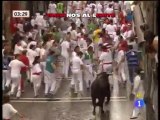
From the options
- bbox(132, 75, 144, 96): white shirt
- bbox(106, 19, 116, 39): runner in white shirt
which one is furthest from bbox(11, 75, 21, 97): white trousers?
bbox(132, 75, 144, 96): white shirt

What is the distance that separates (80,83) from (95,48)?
4.23 feet

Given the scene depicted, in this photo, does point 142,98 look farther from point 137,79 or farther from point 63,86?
point 63,86

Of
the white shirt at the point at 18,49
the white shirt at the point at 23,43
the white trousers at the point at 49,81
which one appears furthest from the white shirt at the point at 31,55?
the white trousers at the point at 49,81

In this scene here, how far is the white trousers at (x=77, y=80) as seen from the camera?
13916 mm

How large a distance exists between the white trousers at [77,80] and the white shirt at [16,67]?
1.94m

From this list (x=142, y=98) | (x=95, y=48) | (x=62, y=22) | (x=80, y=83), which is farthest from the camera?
(x=80, y=83)

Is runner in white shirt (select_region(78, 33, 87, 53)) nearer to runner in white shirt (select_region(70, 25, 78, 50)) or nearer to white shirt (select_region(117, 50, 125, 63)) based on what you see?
runner in white shirt (select_region(70, 25, 78, 50))

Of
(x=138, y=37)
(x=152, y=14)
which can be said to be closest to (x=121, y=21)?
(x=138, y=37)

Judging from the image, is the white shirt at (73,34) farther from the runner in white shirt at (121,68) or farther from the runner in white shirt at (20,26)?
the runner in white shirt at (20,26)

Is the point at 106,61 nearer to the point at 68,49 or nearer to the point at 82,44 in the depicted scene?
the point at 82,44

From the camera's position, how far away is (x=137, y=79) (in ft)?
37.8

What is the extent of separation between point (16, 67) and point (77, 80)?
2428mm

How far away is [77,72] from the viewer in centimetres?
1412

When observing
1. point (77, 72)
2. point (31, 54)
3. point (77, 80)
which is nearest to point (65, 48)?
point (77, 72)
